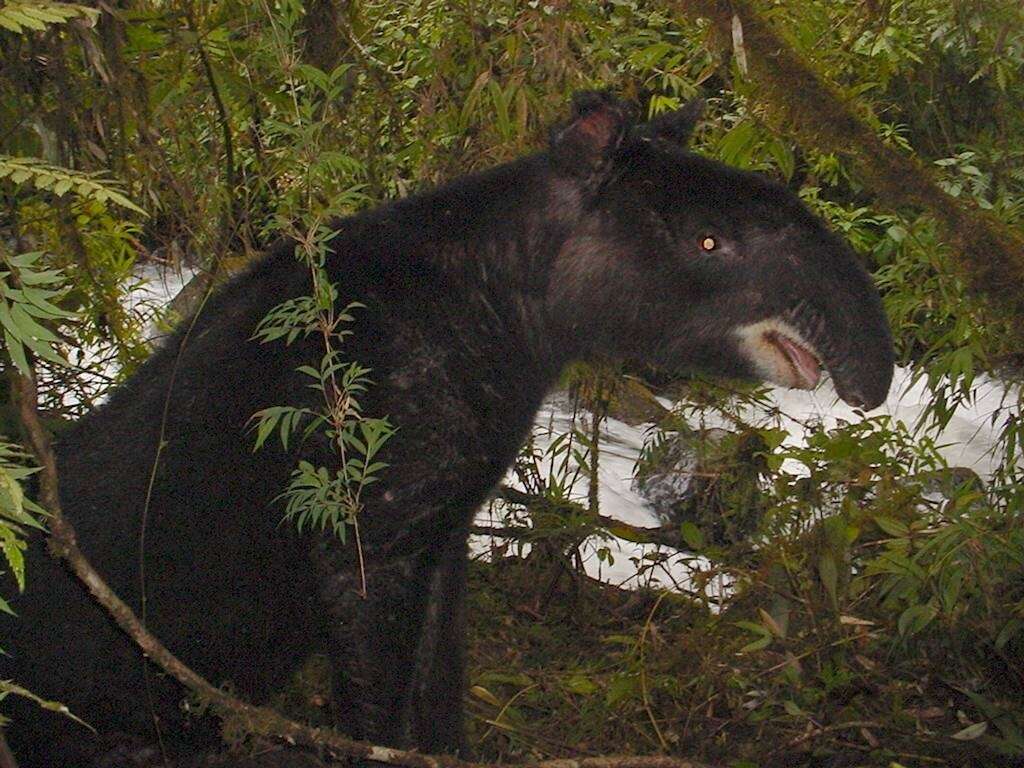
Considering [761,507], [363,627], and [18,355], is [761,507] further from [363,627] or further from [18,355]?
[18,355]

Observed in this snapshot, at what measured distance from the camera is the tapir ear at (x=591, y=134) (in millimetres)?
4242

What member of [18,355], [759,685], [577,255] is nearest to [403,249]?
[577,255]

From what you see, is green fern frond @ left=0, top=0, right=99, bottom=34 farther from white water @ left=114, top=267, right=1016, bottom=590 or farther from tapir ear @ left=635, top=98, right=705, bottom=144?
white water @ left=114, top=267, right=1016, bottom=590

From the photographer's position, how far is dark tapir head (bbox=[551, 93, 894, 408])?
4.33m

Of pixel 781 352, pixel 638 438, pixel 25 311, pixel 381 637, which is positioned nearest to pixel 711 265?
pixel 781 352

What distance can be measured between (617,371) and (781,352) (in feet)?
5.40

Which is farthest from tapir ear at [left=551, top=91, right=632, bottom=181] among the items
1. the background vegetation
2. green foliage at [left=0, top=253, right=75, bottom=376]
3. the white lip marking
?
green foliage at [left=0, top=253, right=75, bottom=376]

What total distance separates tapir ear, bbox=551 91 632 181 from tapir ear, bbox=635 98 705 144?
0.25m

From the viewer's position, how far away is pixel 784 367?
4.47m

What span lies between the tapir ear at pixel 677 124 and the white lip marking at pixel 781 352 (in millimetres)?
693

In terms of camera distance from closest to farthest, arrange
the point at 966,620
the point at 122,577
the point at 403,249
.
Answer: the point at 122,577
the point at 403,249
the point at 966,620

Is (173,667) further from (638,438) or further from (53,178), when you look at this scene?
(638,438)

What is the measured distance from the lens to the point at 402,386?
13.3ft

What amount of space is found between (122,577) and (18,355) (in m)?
1.68
